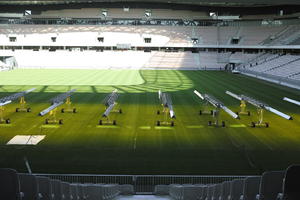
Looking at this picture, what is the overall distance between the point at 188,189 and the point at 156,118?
1312 centimetres

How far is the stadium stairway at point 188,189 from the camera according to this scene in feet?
15.6

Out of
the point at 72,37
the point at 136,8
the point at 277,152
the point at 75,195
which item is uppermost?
the point at 136,8

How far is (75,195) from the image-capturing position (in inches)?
249

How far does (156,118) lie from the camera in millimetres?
20156

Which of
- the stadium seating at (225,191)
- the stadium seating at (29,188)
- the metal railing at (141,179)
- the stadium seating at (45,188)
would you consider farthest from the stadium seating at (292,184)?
the metal railing at (141,179)

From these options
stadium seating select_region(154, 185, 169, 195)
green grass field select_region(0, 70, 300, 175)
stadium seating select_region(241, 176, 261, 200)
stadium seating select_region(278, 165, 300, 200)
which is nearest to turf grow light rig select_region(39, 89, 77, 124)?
green grass field select_region(0, 70, 300, 175)

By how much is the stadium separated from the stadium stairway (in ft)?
0.06

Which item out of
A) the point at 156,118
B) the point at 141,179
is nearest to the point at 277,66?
the point at 156,118

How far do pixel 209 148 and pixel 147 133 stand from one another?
345cm

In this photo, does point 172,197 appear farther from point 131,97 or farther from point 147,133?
point 131,97

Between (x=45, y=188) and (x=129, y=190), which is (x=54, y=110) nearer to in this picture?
(x=129, y=190)

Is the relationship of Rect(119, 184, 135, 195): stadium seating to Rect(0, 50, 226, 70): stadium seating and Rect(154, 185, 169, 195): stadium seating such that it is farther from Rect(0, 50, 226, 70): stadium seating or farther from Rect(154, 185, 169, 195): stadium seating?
Rect(0, 50, 226, 70): stadium seating

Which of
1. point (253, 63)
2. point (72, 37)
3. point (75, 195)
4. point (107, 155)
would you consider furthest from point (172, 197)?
point (72, 37)

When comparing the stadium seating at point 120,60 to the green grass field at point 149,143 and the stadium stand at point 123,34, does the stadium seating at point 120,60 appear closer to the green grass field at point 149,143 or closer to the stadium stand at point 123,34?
the stadium stand at point 123,34
